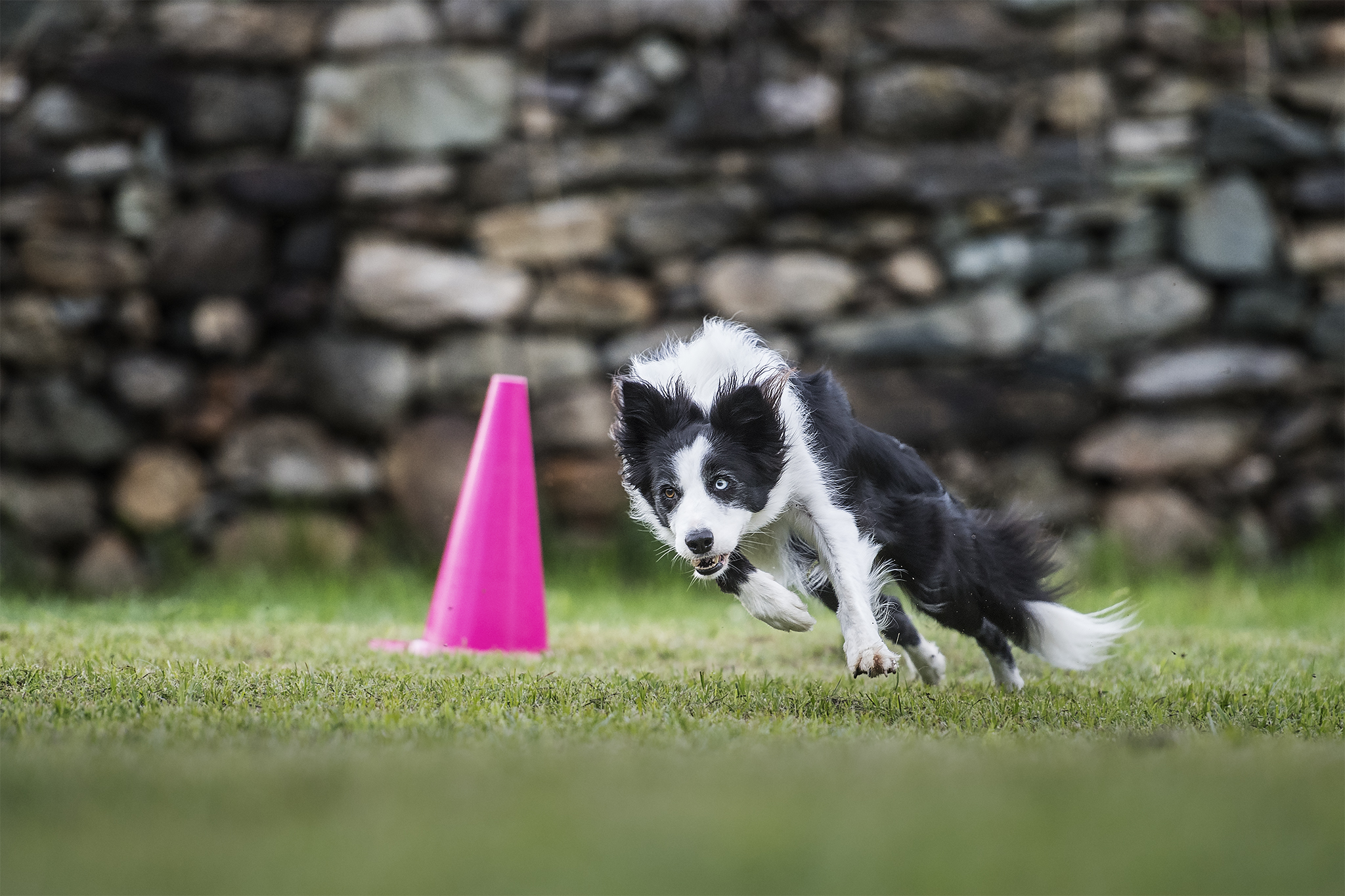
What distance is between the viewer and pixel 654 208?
21.4 feet

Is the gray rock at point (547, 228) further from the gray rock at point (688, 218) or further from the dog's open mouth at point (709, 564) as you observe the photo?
the dog's open mouth at point (709, 564)

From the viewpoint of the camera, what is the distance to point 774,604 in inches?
121

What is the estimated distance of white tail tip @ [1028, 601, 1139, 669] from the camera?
3594 millimetres

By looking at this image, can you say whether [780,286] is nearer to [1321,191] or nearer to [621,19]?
[621,19]

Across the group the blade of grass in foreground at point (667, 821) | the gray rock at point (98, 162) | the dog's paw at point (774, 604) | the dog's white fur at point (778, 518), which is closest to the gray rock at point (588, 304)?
the gray rock at point (98, 162)

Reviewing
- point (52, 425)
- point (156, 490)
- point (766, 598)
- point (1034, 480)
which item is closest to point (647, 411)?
point (766, 598)

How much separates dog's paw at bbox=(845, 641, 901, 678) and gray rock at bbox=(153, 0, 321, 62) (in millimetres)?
5080

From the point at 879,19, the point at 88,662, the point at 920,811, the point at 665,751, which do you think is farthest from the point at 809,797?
the point at 879,19

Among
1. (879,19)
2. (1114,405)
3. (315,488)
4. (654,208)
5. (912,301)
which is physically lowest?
(315,488)

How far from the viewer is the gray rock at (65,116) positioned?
657 cm

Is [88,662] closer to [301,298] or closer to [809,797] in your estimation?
[809,797]

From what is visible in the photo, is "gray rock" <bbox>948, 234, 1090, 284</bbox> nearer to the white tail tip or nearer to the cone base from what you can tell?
the white tail tip

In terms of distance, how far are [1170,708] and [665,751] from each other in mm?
1388

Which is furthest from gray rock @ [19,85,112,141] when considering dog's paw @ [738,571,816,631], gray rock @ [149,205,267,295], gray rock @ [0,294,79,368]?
dog's paw @ [738,571,816,631]
